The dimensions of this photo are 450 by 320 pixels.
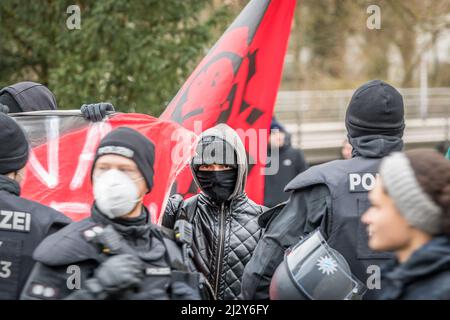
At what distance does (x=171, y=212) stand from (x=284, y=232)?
0.84 meters

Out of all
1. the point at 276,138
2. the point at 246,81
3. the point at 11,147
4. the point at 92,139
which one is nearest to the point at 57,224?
the point at 11,147

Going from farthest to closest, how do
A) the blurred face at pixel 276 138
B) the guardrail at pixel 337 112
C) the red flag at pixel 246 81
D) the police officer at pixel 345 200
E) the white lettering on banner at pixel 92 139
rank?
the guardrail at pixel 337 112 < the blurred face at pixel 276 138 < the red flag at pixel 246 81 < the white lettering on banner at pixel 92 139 < the police officer at pixel 345 200

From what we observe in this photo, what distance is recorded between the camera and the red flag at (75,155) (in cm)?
496

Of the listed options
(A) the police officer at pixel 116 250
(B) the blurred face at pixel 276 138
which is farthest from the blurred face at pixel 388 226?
(B) the blurred face at pixel 276 138

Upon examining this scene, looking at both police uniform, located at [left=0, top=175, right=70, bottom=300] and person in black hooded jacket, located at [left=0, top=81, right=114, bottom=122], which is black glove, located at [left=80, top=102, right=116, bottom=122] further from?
police uniform, located at [left=0, top=175, right=70, bottom=300]

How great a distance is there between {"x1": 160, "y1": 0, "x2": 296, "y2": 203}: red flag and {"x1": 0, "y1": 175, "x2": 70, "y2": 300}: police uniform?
7.09 ft

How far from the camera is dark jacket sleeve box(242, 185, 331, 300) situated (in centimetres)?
389

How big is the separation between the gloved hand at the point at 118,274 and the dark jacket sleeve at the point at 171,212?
147cm

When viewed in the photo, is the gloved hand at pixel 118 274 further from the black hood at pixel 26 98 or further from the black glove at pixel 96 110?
the black hood at pixel 26 98

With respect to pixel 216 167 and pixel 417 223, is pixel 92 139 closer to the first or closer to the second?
pixel 216 167

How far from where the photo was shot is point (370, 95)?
4121mm

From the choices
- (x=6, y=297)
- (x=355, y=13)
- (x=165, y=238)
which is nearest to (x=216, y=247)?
(x=165, y=238)

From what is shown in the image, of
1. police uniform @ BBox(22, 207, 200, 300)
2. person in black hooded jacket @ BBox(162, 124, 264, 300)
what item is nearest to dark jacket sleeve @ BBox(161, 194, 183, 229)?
person in black hooded jacket @ BBox(162, 124, 264, 300)
